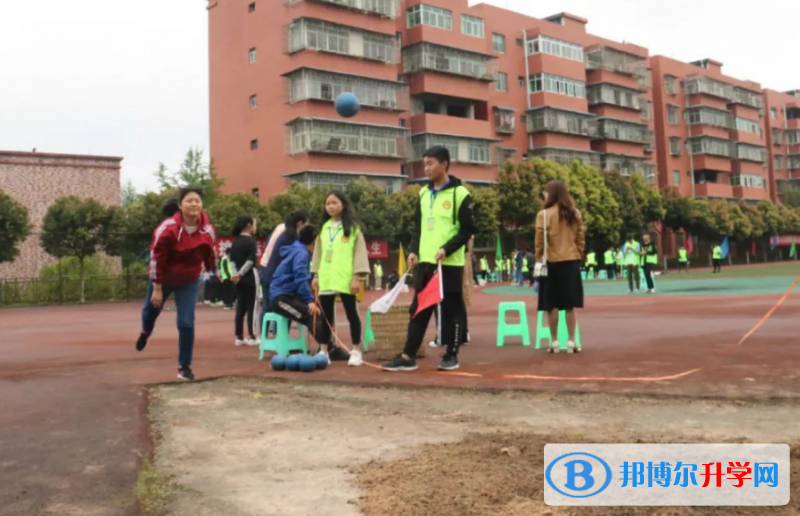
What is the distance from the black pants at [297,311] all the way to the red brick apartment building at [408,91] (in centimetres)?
3583

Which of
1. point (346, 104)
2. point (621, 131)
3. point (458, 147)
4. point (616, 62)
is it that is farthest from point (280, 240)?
point (616, 62)

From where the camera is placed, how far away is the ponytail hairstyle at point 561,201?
7594mm

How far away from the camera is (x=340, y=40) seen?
45.5 metres

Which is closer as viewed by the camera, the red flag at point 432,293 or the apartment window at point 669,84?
the red flag at point 432,293

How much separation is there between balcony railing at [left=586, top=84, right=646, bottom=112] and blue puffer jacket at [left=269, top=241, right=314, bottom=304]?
61.4 metres

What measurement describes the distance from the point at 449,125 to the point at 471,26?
8.66m

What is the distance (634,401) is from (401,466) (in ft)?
7.33

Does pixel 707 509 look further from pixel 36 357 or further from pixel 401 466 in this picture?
pixel 36 357

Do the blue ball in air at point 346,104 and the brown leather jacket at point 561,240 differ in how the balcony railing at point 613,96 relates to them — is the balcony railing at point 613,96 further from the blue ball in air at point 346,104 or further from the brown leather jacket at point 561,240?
the brown leather jacket at point 561,240

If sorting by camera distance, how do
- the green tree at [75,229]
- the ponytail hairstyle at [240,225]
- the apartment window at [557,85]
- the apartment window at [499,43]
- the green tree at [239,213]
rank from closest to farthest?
the ponytail hairstyle at [240,225]
the green tree at [75,229]
the green tree at [239,213]
the apartment window at [499,43]
the apartment window at [557,85]

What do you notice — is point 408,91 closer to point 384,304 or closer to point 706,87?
point 706,87

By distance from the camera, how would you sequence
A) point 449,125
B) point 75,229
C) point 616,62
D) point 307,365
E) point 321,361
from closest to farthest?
point 307,365, point 321,361, point 75,229, point 449,125, point 616,62

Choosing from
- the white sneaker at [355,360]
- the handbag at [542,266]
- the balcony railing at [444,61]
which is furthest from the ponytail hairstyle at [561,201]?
the balcony railing at [444,61]

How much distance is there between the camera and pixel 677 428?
4016mm
